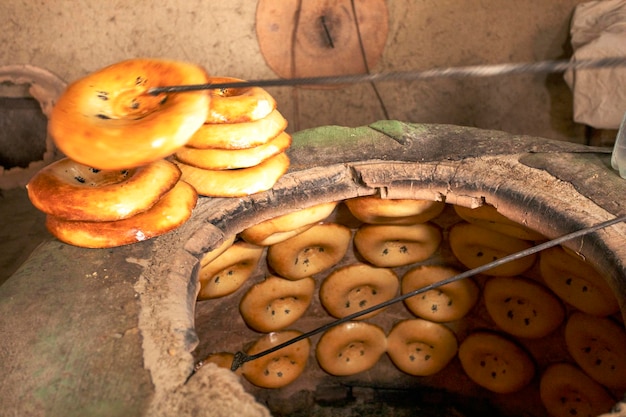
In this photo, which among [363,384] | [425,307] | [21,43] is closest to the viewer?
[425,307]

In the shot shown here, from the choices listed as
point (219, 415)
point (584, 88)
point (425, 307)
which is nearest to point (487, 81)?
point (584, 88)

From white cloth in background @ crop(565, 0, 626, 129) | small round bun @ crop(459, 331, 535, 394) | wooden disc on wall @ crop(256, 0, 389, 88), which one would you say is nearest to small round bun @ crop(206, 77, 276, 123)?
small round bun @ crop(459, 331, 535, 394)

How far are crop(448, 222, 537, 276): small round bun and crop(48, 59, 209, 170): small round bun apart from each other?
2104mm

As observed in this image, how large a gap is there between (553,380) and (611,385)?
1.47 ft

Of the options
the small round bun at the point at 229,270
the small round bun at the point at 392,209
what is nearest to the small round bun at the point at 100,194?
the small round bun at the point at 229,270

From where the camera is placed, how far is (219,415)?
176 centimetres

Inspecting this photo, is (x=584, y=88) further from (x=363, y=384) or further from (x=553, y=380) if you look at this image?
(x=363, y=384)

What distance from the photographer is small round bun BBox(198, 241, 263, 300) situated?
338cm

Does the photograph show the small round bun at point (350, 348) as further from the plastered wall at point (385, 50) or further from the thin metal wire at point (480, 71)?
the thin metal wire at point (480, 71)

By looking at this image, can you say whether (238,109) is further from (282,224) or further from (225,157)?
(282,224)

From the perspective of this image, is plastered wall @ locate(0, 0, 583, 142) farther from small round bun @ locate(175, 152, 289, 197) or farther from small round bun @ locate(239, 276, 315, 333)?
small round bun @ locate(175, 152, 289, 197)

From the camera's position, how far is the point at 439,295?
13.7 ft

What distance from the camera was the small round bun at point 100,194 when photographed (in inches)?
89.3

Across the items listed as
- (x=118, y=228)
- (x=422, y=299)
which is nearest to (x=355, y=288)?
(x=422, y=299)
